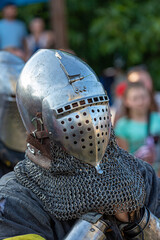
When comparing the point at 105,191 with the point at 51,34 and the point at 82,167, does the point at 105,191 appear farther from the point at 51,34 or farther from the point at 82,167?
the point at 51,34

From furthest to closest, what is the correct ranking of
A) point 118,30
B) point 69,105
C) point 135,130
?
point 118,30, point 135,130, point 69,105

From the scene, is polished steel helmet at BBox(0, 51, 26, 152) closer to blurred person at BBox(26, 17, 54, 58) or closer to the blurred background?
the blurred background

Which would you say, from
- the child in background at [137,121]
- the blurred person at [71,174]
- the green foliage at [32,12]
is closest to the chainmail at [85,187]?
the blurred person at [71,174]

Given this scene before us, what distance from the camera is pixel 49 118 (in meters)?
2.61

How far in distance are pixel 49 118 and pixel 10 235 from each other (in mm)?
662

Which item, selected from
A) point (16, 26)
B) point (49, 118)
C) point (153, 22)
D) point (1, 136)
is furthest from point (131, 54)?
point (49, 118)

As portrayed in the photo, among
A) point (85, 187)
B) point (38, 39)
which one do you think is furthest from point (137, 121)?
point (38, 39)

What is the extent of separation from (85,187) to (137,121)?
10.2ft

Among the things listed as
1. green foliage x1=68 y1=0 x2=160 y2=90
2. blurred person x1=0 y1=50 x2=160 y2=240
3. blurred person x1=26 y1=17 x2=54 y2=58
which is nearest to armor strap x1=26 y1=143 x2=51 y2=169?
blurred person x1=0 y1=50 x2=160 y2=240

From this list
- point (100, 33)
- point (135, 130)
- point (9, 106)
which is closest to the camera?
point (9, 106)

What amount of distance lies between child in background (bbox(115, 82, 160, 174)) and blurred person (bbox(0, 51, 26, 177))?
5.38ft

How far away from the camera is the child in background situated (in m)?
5.37

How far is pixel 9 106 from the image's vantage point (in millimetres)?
3967

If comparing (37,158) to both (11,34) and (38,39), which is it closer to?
(11,34)
